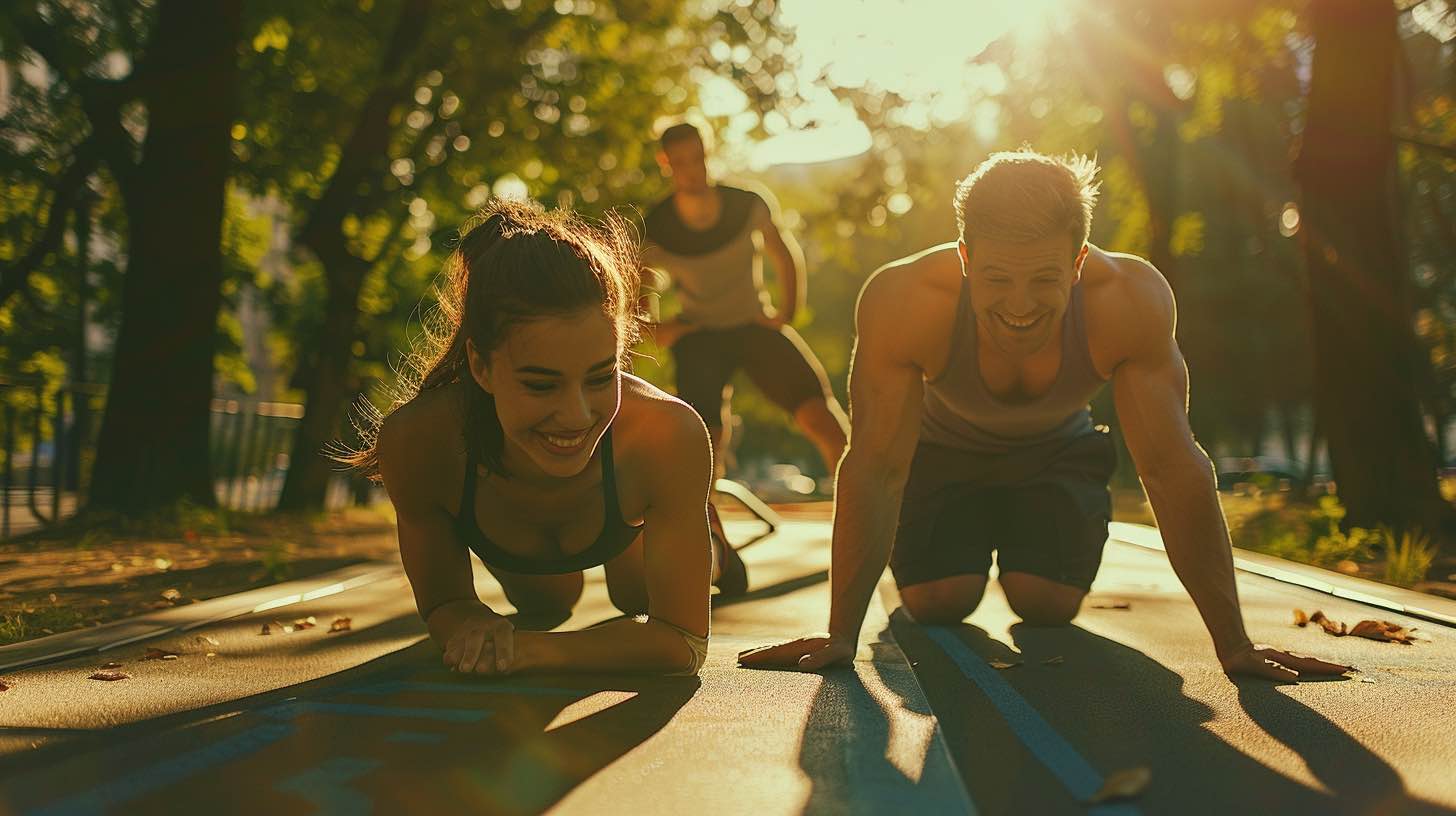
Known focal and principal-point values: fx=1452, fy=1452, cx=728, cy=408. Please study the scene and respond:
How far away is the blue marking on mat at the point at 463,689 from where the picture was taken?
3945mm

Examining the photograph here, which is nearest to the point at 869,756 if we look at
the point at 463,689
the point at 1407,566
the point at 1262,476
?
the point at 463,689

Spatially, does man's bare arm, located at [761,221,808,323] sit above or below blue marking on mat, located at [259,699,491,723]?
above

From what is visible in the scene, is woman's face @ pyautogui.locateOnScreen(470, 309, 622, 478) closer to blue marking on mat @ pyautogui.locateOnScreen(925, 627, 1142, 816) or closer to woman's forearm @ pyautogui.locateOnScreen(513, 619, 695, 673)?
woman's forearm @ pyautogui.locateOnScreen(513, 619, 695, 673)

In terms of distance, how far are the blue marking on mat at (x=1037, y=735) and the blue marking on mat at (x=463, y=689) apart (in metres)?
1.15

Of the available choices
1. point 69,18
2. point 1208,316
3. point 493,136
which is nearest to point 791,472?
point 1208,316

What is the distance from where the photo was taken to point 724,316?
802cm

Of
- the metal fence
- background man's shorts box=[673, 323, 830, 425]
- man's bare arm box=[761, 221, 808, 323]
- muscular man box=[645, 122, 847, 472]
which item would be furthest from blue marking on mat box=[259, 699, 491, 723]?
the metal fence

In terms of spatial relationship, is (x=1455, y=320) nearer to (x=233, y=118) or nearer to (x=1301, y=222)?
(x=1301, y=222)

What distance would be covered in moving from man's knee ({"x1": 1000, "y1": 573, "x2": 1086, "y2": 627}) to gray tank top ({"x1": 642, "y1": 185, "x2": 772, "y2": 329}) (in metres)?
2.71

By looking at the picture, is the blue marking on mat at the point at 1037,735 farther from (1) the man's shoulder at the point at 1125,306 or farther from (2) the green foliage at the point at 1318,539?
(2) the green foliage at the point at 1318,539

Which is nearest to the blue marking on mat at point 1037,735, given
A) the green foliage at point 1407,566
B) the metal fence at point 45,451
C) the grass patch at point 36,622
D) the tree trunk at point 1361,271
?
the grass patch at point 36,622

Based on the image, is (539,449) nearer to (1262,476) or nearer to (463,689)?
(463,689)

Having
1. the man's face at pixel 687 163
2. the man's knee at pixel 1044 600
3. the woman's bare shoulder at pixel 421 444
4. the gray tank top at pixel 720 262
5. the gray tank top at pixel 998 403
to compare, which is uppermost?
the man's face at pixel 687 163

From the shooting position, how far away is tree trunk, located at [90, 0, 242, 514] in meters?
11.4
